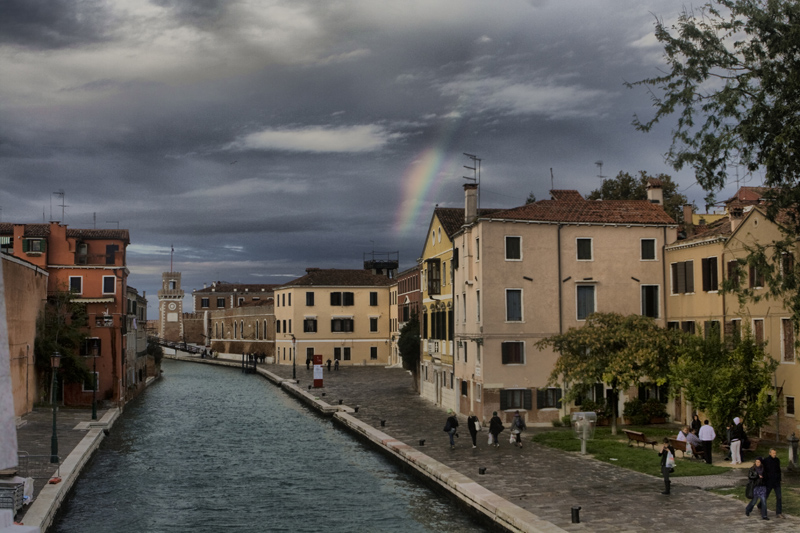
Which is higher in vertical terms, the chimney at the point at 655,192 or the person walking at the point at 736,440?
the chimney at the point at 655,192

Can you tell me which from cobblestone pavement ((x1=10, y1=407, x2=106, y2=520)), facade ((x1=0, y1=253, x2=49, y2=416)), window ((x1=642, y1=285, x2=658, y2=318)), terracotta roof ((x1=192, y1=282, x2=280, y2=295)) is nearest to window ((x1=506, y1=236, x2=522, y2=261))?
window ((x1=642, y1=285, x2=658, y2=318))

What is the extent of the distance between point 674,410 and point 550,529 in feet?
65.5

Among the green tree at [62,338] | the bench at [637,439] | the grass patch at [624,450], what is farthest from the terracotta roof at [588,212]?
the green tree at [62,338]

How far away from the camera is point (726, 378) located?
25.1m

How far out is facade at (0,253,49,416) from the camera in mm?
35094

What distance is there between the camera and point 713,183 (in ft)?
72.4

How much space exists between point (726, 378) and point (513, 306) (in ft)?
36.9

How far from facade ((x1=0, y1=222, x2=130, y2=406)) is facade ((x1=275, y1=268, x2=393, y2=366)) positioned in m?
33.6

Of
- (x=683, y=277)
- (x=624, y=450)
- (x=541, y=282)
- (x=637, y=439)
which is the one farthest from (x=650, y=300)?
(x=624, y=450)

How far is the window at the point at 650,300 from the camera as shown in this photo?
36.1 meters

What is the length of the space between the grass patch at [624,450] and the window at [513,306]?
5.45 metres

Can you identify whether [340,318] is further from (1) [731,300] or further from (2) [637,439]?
(2) [637,439]

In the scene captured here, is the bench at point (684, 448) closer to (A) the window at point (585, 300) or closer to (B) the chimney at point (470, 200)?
(A) the window at point (585, 300)

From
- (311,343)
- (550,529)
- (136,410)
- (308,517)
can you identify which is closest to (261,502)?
(308,517)
